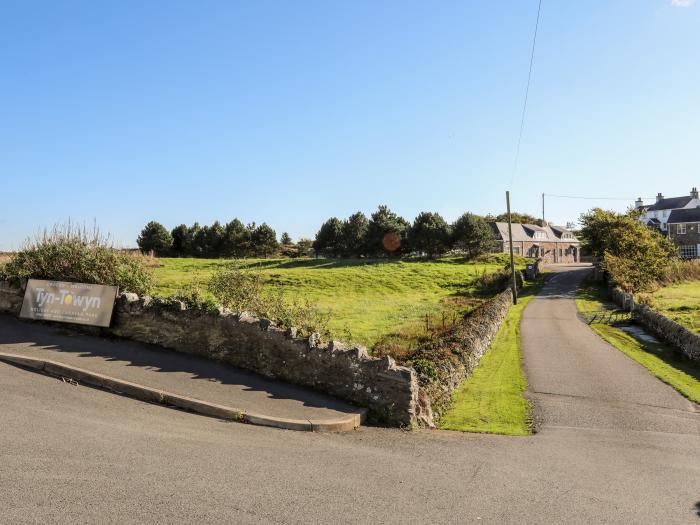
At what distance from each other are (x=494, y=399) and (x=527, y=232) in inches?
3323

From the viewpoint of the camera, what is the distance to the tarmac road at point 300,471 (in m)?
5.32

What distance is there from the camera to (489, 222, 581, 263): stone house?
84.3m

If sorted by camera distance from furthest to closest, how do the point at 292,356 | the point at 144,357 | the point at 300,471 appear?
the point at 144,357, the point at 292,356, the point at 300,471

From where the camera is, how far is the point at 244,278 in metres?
15.6

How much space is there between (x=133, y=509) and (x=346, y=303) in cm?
2871

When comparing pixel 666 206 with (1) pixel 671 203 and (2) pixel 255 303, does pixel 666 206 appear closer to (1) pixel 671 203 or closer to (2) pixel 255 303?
(1) pixel 671 203

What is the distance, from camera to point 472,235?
65.4 m

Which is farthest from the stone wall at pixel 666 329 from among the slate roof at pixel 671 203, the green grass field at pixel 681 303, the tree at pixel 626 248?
the slate roof at pixel 671 203

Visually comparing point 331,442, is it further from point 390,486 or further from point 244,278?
point 244,278

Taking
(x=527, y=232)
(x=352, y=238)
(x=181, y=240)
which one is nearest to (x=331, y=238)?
(x=352, y=238)

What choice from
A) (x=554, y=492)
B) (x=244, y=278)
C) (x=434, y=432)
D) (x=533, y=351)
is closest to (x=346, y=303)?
(x=533, y=351)

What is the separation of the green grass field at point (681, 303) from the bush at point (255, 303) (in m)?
19.4

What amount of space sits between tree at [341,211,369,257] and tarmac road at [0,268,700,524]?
65485 millimetres

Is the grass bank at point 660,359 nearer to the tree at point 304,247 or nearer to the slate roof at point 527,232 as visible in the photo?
the slate roof at point 527,232
